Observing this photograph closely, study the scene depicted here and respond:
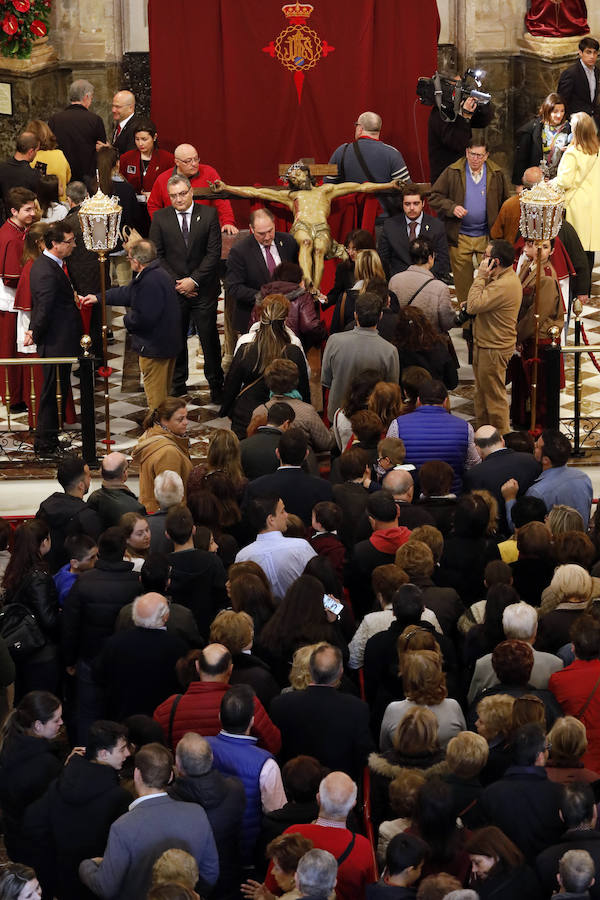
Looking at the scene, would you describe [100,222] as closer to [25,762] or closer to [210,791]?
[25,762]

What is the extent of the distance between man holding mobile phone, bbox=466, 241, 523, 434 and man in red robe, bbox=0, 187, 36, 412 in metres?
3.38

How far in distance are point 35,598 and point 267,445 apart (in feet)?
6.52

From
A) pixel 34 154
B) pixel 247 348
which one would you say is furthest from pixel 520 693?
pixel 34 154

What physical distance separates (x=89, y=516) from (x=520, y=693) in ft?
8.86

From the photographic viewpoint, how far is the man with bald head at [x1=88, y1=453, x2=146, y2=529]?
841 cm

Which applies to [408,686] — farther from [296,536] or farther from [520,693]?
A: [296,536]

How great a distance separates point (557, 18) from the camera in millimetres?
16594

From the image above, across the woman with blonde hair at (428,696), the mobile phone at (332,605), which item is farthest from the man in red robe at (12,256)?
the woman with blonde hair at (428,696)

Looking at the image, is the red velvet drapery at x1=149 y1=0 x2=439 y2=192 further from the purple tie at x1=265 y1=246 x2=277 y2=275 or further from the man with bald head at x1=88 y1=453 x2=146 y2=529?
the man with bald head at x1=88 y1=453 x2=146 y2=529

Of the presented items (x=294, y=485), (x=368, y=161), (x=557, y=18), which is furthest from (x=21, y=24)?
(x=294, y=485)

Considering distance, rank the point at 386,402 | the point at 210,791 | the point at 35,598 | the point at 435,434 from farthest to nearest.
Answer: the point at 386,402 → the point at 435,434 → the point at 35,598 → the point at 210,791

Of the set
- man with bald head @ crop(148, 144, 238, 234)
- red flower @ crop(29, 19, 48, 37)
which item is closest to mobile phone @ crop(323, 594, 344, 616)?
man with bald head @ crop(148, 144, 238, 234)

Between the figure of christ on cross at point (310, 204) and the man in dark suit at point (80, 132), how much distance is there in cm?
237

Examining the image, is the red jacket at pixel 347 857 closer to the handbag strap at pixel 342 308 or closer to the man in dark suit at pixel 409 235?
the handbag strap at pixel 342 308
